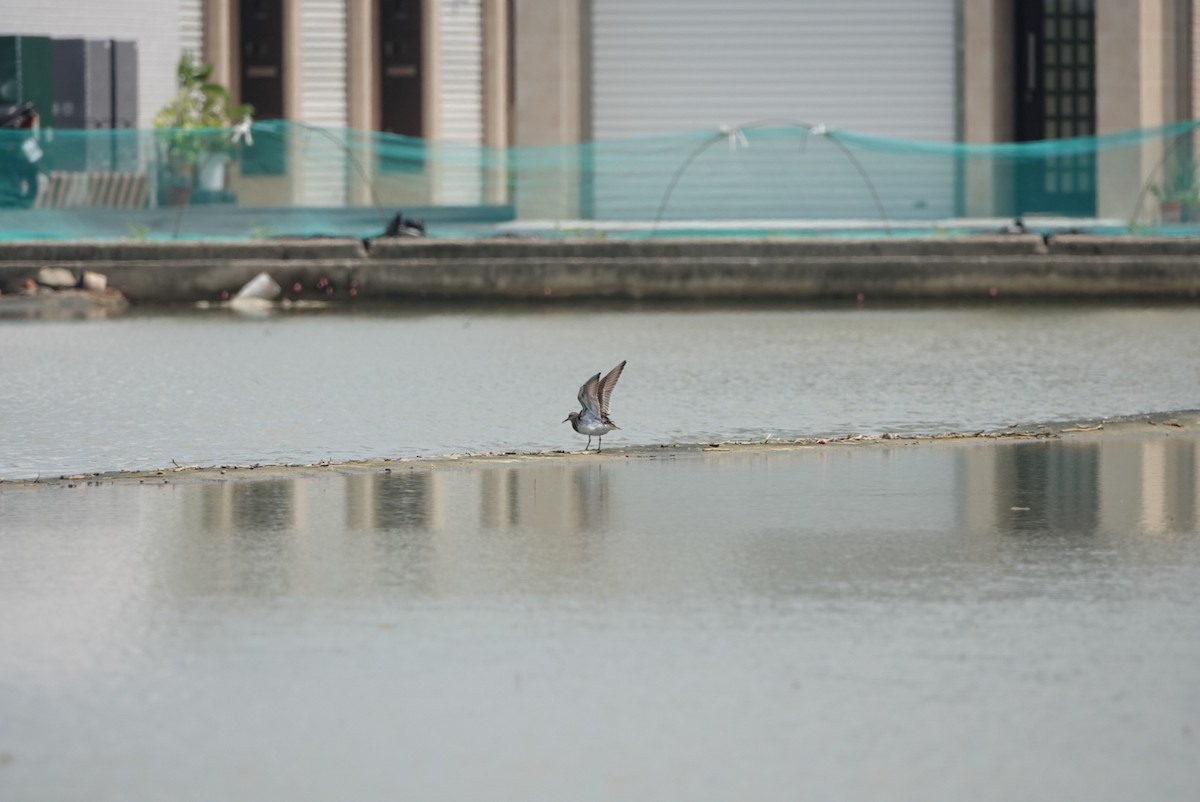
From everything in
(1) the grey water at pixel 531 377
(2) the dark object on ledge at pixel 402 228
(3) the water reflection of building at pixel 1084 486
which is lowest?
(3) the water reflection of building at pixel 1084 486

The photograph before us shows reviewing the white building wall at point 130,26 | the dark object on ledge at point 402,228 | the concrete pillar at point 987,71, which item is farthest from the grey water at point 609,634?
the white building wall at point 130,26

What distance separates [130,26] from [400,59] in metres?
4.54

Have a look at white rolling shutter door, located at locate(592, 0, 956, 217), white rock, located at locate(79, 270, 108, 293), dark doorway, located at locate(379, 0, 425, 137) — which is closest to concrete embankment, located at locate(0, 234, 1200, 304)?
white rock, located at locate(79, 270, 108, 293)

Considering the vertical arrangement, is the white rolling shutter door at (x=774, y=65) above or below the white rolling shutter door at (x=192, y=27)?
below

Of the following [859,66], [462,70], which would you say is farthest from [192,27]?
[859,66]

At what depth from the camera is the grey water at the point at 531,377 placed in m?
11.0

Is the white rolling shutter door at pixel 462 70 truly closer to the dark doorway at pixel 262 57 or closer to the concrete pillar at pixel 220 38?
the dark doorway at pixel 262 57

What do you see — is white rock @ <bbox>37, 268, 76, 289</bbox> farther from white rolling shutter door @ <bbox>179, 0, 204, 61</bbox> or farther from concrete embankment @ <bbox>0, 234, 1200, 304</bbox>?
white rolling shutter door @ <bbox>179, 0, 204, 61</bbox>

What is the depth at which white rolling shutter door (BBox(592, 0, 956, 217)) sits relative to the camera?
31.7 meters

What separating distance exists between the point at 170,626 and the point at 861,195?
16.7 meters

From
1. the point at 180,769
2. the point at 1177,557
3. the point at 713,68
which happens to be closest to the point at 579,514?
the point at 1177,557

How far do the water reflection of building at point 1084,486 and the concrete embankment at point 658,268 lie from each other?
945 cm

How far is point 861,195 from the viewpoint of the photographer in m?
22.3

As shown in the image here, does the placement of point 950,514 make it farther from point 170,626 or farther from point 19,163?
point 19,163
